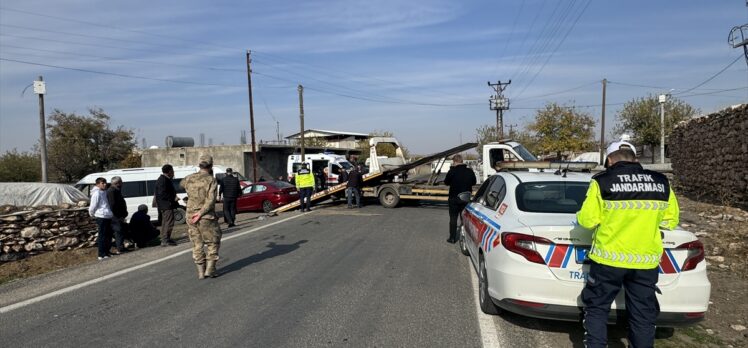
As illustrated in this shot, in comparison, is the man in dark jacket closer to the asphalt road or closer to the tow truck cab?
the asphalt road

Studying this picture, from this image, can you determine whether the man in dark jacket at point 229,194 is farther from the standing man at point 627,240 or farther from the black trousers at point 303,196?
the standing man at point 627,240

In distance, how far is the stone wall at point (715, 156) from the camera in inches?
485

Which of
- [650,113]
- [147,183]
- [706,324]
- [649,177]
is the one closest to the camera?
[649,177]

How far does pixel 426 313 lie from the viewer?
4.72 metres

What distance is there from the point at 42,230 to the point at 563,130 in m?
45.0

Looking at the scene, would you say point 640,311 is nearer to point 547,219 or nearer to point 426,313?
point 547,219

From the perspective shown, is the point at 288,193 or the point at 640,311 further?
the point at 288,193

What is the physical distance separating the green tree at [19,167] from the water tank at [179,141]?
9.61 m

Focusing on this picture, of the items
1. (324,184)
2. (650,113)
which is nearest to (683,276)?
(324,184)

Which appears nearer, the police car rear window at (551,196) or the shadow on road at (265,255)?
the police car rear window at (551,196)

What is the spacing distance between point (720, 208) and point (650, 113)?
33.3m

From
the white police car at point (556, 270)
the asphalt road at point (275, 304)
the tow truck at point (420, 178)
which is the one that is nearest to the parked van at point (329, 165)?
the tow truck at point (420, 178)

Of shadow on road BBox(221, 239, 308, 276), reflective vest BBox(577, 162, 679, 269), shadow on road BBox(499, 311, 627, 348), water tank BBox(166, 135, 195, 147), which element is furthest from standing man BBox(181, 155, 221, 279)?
water tank BBox(166, 135, 195, 147)

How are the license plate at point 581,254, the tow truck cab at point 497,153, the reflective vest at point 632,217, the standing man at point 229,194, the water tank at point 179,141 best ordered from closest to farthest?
the reflective vest at point 632,217, the license plate at point 581,254, the standing man at point 229,194, the tow truck cab at point 497,153, the water tank at point 179,141
